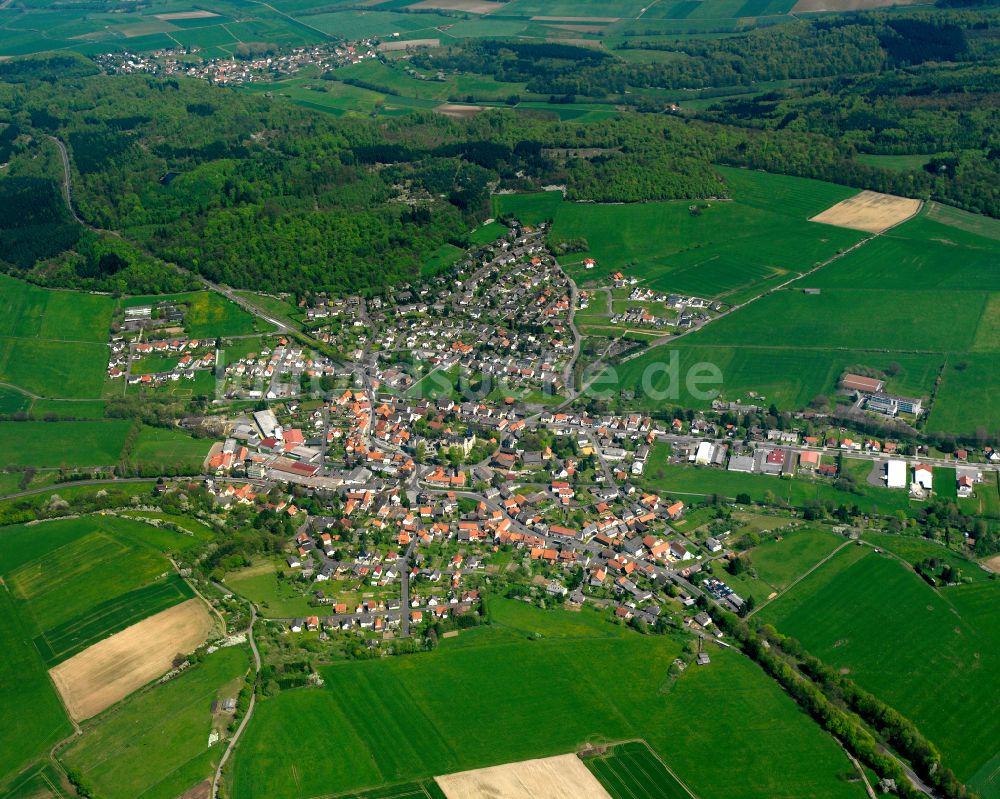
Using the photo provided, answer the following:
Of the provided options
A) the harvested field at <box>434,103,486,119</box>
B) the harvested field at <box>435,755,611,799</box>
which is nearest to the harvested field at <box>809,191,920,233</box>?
the harvested field at <box>434,103,486,119</box>

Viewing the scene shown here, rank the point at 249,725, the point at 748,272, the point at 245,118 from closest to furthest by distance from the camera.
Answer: the point at 249,725 < the point at 748,272 < the point at 245,118

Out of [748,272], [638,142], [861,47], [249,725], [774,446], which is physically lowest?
[249,725]

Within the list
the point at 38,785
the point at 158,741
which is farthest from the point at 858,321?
the point at 38,785

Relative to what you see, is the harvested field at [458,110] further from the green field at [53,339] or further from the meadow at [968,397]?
the meadow at [968,397]

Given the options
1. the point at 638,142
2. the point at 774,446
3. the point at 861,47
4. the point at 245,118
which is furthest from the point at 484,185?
the point at 861,47

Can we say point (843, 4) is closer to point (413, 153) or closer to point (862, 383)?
point (413, 153)

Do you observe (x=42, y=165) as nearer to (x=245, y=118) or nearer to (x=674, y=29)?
(x=245, y=118)

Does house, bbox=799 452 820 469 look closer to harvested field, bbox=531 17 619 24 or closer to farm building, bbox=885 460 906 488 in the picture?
farm building, bbox=885 460 906 488
